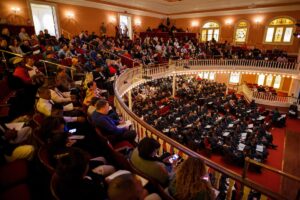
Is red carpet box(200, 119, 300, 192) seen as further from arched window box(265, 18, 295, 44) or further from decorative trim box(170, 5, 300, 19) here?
decorative trim box(170, 5, 300, 19)

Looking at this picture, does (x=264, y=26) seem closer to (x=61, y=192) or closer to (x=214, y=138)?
(x=214, y=138)

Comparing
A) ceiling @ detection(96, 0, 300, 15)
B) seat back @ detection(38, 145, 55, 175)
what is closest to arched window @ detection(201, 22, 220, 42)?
ceiling @ detection(96, 0, 300, 15)

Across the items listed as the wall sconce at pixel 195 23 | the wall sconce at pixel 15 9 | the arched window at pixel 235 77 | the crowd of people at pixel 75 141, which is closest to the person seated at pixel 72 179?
the crowd of people at pixel 75 141

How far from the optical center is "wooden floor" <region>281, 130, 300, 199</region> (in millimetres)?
7137

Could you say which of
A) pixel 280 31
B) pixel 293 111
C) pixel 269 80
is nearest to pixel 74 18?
pixel 280 31

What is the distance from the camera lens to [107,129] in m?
2.96

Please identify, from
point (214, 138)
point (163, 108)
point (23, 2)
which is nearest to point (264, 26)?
point (163, 108)

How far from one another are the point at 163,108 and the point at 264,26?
12.1 m

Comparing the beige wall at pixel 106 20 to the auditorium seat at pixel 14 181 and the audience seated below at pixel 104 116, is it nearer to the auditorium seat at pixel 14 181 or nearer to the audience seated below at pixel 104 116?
the audience seated below at pixel 104 116

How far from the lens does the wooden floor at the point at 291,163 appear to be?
7.14 metres

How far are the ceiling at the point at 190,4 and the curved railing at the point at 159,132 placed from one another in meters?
8.18

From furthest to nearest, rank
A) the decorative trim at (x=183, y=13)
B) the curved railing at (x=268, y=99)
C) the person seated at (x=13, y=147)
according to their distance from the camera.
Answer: the curved railing at (x=268, y=99) < the decorative trim at (x=183, y=13) < the person seated at (x=13, y=147)

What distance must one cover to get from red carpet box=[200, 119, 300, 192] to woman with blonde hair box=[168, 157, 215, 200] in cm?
728

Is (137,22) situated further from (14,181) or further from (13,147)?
(14,181)
